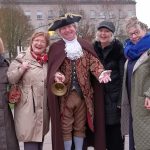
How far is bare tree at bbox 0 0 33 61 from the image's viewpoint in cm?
4281

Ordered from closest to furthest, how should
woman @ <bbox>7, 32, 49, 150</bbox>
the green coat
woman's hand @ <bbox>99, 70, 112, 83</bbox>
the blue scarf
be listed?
1. the green coat
2. the blue scarf
3. woman's hand @ <bbox>99, 70, 112, 83</bbox>
4. woman @ <bbox>7, 32, 49, 150</bbox>

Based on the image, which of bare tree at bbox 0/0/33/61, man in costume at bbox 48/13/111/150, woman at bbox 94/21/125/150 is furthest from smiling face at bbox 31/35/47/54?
bare tree at bbox 0/0/33/61

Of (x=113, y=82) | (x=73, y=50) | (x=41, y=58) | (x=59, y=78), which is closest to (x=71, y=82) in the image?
(x=59, y=78)

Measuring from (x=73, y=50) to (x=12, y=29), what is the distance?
129ft

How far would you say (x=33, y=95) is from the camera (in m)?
5.45

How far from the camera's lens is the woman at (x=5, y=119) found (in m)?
5.47

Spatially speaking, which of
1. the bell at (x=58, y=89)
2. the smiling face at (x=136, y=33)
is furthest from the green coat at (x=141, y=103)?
the bell at (x=58, y=89)

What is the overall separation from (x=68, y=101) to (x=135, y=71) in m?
0.94

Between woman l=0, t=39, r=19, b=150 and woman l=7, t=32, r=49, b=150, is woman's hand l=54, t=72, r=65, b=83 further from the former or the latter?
woman l=0, t=39, r=19, b=150

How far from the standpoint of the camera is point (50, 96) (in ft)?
17.5

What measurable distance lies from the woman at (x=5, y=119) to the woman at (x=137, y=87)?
144 centimetres

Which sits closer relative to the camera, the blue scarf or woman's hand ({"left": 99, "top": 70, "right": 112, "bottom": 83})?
the blue scarf

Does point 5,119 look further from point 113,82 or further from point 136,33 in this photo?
point 136,33

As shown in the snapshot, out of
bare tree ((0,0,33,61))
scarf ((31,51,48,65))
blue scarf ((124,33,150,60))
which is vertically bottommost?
scarf ((31,51,48,65))
